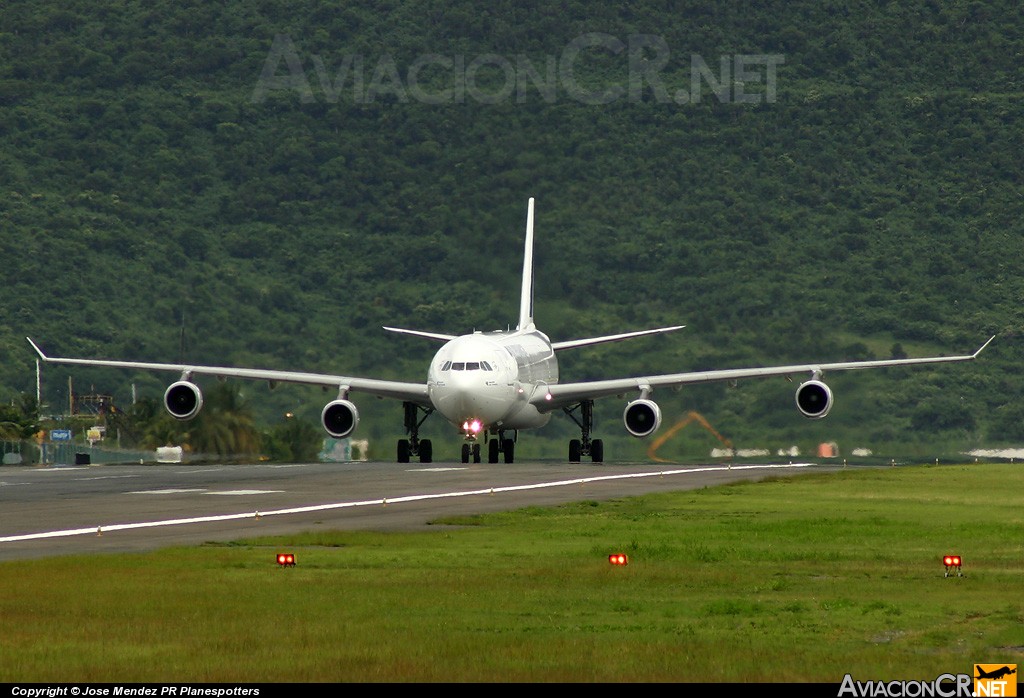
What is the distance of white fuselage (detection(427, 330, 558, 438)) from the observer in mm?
57406

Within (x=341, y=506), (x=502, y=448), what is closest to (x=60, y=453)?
(x=502, y=448)

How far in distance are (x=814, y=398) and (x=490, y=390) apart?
11.3 metres

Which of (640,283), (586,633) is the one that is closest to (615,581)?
(586,633)

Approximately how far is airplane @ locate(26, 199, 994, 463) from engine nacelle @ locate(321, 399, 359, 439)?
3 centimetres

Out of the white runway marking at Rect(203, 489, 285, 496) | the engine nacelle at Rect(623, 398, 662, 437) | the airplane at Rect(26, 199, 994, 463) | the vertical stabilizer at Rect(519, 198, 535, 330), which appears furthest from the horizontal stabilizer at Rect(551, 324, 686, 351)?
the white runway marking at Rect(203, 489, 285, 496)

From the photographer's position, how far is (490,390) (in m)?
57.8

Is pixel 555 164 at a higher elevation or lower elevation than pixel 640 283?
higher

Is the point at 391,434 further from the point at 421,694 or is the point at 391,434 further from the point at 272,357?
the point at 421,694

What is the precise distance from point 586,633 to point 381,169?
147 m

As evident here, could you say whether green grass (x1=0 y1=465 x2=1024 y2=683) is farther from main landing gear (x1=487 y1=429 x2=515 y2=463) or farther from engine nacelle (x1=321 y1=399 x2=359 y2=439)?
main landing gear (x1=487 y1=429 x2=515 y2=463)

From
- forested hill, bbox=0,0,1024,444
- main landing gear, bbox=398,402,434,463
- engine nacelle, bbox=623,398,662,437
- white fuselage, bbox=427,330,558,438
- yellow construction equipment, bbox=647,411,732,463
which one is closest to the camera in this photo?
white fuselage, bbox=427,330,558,438

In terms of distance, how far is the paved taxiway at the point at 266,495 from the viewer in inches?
1153

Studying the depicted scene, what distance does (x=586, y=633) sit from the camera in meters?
17.3

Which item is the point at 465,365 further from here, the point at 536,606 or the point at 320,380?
the point at 536,606
